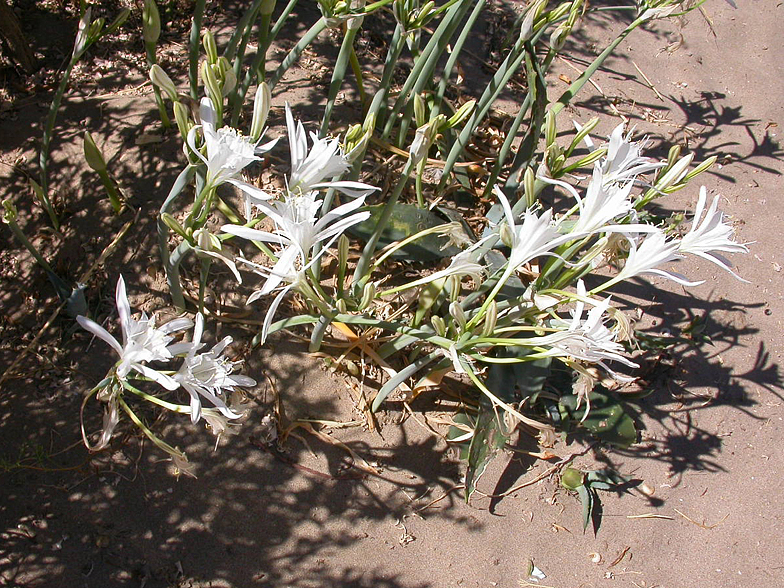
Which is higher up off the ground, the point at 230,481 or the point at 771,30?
the point at 771,30

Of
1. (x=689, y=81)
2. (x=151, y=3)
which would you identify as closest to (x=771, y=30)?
(x=689, y=81)

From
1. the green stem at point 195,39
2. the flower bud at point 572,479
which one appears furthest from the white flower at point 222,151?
the flower bud at point 572,479

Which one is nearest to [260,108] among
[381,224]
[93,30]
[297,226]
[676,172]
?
[297,226]

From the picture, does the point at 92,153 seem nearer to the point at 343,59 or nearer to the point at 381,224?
the point at 343,59

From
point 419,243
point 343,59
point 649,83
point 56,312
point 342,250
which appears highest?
point 343,59

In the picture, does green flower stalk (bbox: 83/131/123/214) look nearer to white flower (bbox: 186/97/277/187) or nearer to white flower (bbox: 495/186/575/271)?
white flower (bbox: 186/97/277/187)

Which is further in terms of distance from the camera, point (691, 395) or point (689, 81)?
point (689, 81)

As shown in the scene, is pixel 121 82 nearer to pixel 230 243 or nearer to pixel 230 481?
pixel 230 243

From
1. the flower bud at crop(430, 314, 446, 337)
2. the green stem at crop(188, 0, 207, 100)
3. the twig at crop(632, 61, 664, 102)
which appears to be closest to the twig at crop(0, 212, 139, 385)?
the green stem at crop(188, 0, 207, 100)
